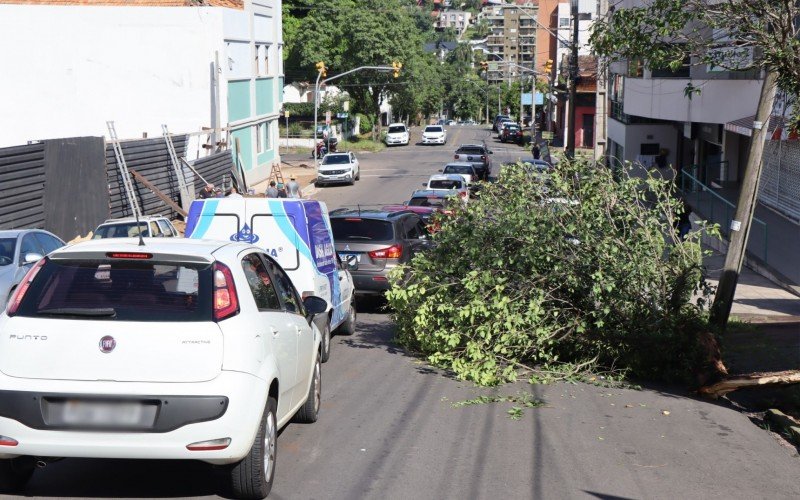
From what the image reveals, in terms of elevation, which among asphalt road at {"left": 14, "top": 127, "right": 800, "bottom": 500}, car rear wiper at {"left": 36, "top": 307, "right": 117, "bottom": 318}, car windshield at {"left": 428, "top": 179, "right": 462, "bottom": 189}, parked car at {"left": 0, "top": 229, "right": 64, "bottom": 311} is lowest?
asphalt road at {"left": 14, "top": 127, "right": 800, "bottom": 500}

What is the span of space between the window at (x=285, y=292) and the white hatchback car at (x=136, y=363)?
107cm

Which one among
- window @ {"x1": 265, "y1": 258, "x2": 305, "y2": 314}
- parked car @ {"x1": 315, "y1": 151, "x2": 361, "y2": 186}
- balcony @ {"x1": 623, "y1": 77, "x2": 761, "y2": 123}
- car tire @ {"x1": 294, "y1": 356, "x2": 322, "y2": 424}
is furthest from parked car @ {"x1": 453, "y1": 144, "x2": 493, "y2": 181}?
window @ {"x1": 265, "y1": 258, "x2": 305, "y2": 314}

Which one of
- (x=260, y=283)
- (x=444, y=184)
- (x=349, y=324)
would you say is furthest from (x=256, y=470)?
(x=444, y=184)

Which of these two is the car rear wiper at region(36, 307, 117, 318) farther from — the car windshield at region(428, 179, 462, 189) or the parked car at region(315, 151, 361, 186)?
the parked car at region(315, 151, 361, 186)

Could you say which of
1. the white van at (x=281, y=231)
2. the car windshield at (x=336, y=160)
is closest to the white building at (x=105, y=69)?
the car windshield at (x=336, y=160)

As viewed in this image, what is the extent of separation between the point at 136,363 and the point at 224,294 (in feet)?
2.29

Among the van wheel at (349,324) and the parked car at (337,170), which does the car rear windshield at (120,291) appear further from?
the parked car at (337,170)

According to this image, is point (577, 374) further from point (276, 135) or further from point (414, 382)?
point (276, 135)

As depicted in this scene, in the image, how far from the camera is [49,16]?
115 ft

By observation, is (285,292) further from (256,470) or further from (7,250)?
(7,250)

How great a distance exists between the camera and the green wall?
38.9 m

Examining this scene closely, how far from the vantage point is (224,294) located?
5953 mm

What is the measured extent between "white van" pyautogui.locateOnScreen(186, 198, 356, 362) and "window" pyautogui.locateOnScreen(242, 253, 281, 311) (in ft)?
13.0

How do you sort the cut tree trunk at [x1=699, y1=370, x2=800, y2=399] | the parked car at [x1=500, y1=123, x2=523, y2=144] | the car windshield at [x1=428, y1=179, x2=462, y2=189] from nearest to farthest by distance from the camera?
the cut tree trunk at [x1=699, y1=370, x2=800, y2=399], the car windshield at [x1=428, y1=179, x2=462, y2=189], the parked car at [x1=500, y1=123, x2=523, y2=144]
